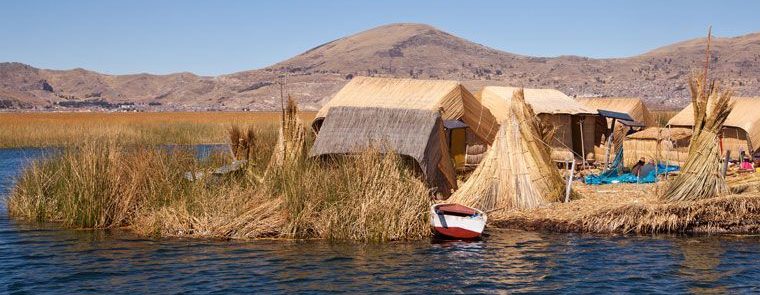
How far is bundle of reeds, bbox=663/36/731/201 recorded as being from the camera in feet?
52.2

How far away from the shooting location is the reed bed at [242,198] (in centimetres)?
1460

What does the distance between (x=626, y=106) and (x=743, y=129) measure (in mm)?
6039

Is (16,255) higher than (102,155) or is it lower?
lower

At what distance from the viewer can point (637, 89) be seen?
118 m

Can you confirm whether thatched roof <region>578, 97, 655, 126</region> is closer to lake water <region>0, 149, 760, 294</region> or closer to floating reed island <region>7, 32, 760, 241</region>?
floating reed island <region>7, 32, 760, 241</region>

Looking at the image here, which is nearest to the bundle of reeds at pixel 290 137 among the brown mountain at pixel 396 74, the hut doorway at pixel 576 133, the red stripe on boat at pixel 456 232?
the red stripe on boat at pixel 456 232

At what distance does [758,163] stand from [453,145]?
774cm

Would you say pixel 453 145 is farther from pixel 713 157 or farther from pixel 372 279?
pixel 372 279

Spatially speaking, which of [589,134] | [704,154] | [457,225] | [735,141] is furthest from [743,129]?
[457,225]

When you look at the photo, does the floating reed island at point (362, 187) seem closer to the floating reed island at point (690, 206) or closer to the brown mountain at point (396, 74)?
the floating reed island at point (690, 206)

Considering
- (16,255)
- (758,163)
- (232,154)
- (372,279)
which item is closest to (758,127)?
(758,163)

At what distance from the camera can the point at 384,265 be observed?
1309 cm

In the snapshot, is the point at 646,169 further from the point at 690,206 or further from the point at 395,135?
the point at 395,135

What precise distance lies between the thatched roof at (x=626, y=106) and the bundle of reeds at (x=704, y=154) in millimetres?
16433
